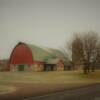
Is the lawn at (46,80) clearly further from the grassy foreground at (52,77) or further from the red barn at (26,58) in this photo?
the red barn at (26,58)

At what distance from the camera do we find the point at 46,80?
767 centimetres

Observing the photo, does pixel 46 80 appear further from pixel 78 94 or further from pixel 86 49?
pixel 86 49

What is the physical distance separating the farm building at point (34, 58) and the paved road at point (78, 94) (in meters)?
0.91

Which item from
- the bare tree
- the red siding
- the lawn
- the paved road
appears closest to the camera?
the lawn

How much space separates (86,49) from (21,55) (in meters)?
2.75

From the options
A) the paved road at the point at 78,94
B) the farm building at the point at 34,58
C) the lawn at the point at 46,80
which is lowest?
the paved road at the point at 78,94

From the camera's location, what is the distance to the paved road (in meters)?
7.27

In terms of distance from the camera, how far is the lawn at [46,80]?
6.83m

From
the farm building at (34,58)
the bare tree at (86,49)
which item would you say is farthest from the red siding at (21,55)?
the bare tree at (86,49)

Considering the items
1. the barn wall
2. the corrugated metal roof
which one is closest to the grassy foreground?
the barn wall

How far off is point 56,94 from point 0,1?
3.47 m

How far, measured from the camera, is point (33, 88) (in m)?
7.10

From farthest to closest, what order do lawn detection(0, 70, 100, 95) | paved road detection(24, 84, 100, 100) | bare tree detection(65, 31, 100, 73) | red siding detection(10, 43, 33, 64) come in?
bare tree detection(65, 31, 100, 73), paved road detection(24, 84, 100, 100), red siding detection(10, 43, 33, 64), lawn detection(0, 70, 100, 95)

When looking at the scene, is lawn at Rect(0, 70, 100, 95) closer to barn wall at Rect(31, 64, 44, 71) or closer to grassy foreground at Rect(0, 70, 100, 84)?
grassy foreground at Rect(0, 70, 100, 84)
